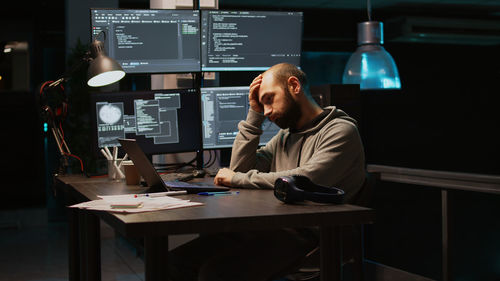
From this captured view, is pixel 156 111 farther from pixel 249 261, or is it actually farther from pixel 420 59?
pixel 420 59

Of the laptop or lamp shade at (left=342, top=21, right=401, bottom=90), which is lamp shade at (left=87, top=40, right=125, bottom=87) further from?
lamp shade at (left=342, top=21, right=401, bottom=90)

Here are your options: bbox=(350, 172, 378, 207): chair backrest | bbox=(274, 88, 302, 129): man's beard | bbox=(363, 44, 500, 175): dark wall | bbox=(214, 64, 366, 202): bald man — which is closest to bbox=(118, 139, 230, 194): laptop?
bbox=(214, 64, 366, 202): bald man

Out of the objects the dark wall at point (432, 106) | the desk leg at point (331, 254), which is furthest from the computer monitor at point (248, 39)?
the dark wall at point (432, 106)

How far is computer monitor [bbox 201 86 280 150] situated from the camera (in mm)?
3404

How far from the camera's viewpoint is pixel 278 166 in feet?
8.95

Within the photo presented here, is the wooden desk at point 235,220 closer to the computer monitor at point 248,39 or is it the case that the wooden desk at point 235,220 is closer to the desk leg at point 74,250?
the desk leg at point 74,250

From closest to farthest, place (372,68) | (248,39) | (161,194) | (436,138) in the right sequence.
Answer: (161,194)
(248,39)
(372,68)
(436,138)

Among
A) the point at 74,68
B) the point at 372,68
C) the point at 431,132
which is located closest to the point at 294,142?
the point at 74,68

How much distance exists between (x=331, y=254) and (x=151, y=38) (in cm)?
189

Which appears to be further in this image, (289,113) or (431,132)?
(431,132)

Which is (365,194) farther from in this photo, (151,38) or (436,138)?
(436,138)

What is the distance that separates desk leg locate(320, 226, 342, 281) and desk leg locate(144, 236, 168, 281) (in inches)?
18.2

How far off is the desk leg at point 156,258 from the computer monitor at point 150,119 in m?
1.61

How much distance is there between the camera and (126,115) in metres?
3.26
